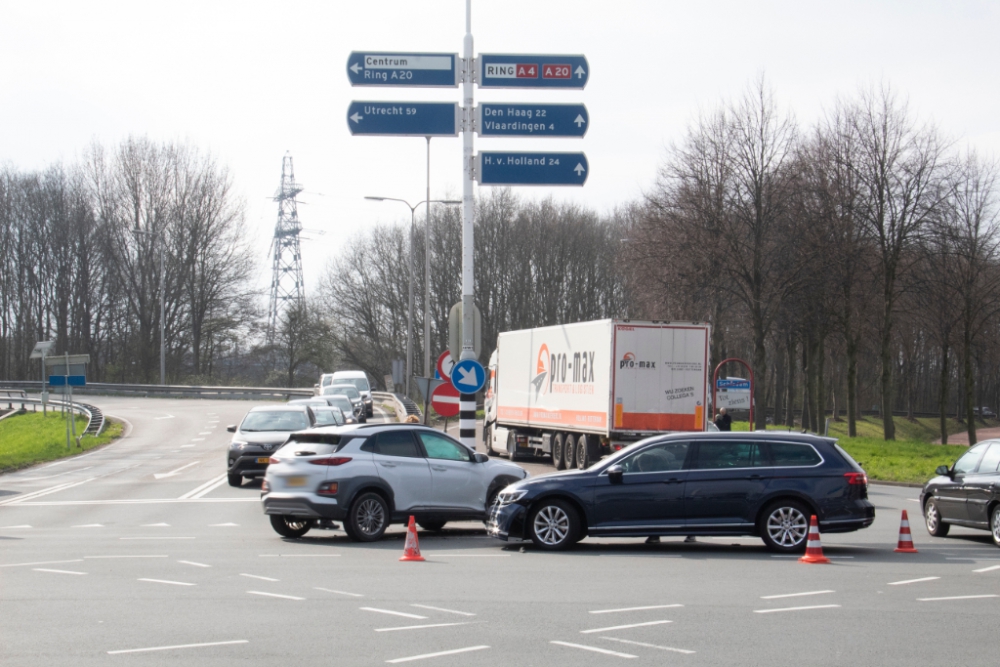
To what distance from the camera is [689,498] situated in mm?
13148

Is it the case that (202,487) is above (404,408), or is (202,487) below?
below

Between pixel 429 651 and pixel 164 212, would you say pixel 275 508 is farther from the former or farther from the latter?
pixel 164 212

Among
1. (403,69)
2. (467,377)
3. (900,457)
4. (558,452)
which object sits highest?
(403,69)

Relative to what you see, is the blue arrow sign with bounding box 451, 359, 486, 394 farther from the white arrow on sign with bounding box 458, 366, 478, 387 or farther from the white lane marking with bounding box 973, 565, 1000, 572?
the white lane marking with bounding box 973, 565, 1000, 572

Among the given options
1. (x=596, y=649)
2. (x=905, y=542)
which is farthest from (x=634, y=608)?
(x=905, y=542)

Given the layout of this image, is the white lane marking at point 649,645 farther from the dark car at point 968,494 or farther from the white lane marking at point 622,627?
the dark car at point 968,494

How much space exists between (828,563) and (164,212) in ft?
205

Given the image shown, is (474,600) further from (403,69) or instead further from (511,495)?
(403,69)

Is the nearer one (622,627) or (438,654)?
(438,654)

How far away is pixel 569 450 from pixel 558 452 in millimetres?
919

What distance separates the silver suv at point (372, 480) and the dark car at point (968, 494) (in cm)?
627

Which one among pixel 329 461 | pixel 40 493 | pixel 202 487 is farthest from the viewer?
pixel 202 487

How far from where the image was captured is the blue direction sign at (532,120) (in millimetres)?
17875

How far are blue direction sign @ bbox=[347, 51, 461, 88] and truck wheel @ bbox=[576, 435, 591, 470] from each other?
36.6ft
